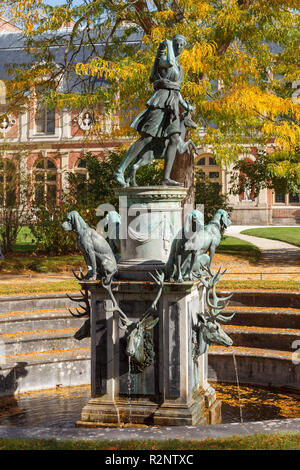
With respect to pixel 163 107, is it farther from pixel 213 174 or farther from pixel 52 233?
pixel 213 174

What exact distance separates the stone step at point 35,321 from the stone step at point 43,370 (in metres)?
0.65

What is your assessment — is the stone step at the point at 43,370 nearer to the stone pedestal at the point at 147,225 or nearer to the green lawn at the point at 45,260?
the stone pedestal at the point at 147,225

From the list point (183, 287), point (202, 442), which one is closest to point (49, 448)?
point (202, 442)

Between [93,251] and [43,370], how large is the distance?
2.76 metres

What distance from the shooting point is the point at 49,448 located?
5059 millimetres

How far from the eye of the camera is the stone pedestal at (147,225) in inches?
296

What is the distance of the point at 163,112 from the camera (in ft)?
25.8

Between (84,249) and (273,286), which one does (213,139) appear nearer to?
(273,286)

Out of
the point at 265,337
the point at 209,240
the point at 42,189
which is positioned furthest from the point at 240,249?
the point at 209,240

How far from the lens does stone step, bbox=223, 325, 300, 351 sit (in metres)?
9.81

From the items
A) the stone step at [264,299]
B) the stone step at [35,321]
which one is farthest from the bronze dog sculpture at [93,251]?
the stone step at [264,299]

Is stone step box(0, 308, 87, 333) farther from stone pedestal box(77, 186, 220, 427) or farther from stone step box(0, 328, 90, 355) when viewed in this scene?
stone pedestal box(77, 186, 220, 427)

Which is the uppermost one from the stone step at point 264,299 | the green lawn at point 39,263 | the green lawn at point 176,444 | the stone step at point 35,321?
the green lawn at point 39,263

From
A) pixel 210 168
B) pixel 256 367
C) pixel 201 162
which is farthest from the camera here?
pixel 201 162
